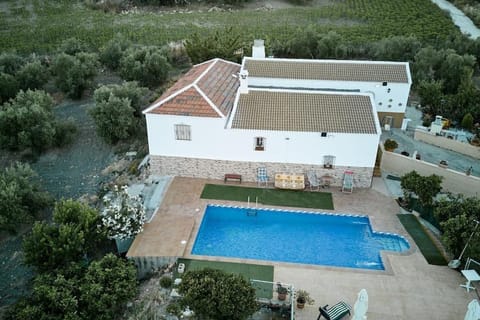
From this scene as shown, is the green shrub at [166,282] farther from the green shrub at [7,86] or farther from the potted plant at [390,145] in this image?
the green shrub at [7,86]

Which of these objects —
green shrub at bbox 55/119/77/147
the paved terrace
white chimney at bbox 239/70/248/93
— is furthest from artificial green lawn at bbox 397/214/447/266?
green shrub at bbox 55/119/77/147

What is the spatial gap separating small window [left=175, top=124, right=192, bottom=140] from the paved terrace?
3.88 metres

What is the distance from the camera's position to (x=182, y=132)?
2562cm

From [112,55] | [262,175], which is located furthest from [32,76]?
[262,175]

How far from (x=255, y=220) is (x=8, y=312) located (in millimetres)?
12591

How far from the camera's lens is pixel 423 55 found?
130ft

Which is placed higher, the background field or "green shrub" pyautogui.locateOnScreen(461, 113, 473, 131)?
the background field

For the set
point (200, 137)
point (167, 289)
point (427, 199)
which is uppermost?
point (200, 137)

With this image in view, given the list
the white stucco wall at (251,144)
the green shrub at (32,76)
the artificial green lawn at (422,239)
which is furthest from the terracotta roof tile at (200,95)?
the green shrub at (32,76)

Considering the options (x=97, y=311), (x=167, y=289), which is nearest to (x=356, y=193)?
(x=167, y=289)

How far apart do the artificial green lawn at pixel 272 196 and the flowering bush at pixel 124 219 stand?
4.73m

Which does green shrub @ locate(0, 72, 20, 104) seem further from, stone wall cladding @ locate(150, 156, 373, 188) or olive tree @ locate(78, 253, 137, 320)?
olive tree @ locate(78, 253, 137, 320)

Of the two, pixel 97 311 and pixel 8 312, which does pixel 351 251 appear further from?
pixel 8 312

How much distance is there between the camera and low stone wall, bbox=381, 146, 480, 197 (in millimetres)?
25184
